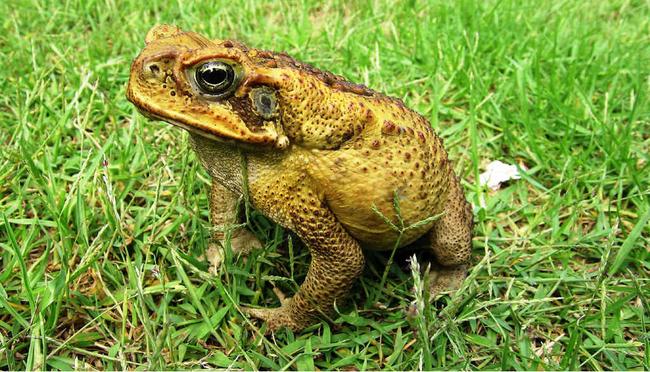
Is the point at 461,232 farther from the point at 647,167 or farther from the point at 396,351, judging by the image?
the point at 647,167

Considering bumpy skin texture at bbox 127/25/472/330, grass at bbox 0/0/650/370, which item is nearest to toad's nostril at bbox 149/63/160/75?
bumpy skin texture at bbox 127/25/472/330

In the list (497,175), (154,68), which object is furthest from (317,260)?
(497,175)

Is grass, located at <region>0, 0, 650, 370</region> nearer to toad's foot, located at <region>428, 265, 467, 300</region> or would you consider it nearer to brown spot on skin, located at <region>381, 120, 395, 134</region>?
toad's foot, located at <region>428, 265, 467, 300</region>

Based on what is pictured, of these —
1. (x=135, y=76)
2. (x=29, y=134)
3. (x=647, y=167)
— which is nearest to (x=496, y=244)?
(x=647, y=167)

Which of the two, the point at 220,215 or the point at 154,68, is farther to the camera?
the point at 220,215

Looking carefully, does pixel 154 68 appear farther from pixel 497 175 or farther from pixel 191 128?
pixel 497 175

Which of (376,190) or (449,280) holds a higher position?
(376,190)
